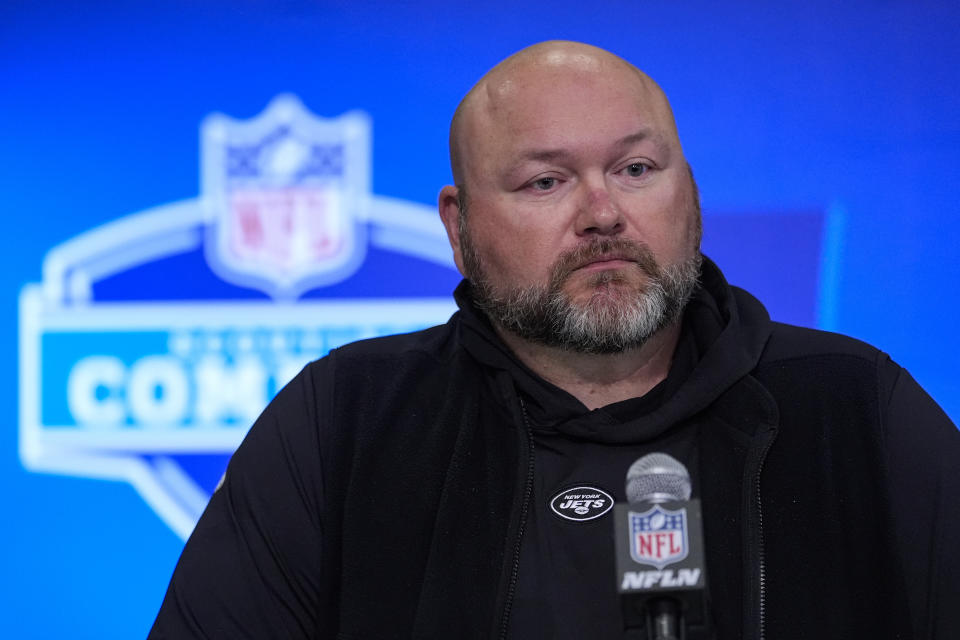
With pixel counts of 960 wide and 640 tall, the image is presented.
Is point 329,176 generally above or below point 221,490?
above

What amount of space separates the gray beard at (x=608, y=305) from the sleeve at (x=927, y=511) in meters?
0.38

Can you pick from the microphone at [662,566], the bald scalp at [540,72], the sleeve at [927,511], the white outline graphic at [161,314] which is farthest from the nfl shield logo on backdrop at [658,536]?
the white outline graphic at [161,314]

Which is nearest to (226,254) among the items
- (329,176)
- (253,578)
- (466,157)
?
(329,176)

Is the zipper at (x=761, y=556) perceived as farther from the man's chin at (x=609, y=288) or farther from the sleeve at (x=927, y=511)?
the man's chin at (x=609, y=288)

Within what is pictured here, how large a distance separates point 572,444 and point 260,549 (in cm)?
51

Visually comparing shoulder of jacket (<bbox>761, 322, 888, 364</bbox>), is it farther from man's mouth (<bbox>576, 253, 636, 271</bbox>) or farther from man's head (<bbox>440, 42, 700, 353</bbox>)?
man's mouth (<bbox>576, 253, 636, 271</bbox>)

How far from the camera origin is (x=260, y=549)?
1.67 meters

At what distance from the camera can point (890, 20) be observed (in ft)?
8.94

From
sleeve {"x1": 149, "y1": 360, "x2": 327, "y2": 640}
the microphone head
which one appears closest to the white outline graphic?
sleeve {"x1": 149, "y1": 360, "x2": 327, "y2": 640}

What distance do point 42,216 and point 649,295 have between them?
1883mm

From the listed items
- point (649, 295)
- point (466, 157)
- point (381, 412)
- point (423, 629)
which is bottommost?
point (423, 629)

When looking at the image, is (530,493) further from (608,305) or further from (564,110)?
(564,110)

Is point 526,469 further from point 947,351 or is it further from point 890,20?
point 890,20

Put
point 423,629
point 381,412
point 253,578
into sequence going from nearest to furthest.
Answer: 1. point 423,629
2. point 253,578
3. point 381,412
